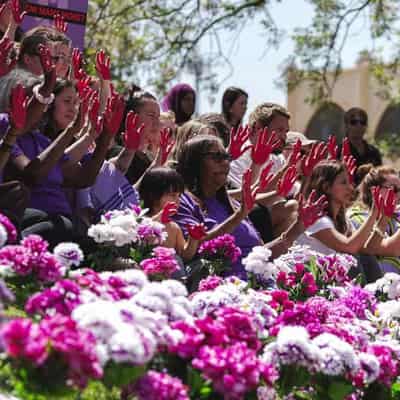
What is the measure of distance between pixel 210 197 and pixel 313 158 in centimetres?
87

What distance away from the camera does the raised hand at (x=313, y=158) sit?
23.2ft

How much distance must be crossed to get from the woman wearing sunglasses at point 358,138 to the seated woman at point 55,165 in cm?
444

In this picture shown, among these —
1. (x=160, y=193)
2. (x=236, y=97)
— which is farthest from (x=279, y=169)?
(x=160, y=193)

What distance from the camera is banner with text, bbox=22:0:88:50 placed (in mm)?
7727

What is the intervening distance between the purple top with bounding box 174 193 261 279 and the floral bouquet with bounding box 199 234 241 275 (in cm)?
67

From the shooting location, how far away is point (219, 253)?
5539mm

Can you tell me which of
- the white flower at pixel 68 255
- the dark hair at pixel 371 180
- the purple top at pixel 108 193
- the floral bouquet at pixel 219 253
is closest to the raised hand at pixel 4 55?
the purple top at pixel 108 193

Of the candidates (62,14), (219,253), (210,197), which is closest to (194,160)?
(210,197)

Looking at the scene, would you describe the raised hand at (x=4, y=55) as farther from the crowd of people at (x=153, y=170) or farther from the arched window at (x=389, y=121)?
the arched window at (x=389, y=121)

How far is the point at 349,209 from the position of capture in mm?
8547

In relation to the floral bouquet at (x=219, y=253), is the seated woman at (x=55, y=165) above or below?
above

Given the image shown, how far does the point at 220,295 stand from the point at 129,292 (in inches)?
24.6

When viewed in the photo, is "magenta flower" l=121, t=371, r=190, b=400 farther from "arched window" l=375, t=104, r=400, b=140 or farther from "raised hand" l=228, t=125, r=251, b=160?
"arched window" l=375, t=104, r=400, b=140

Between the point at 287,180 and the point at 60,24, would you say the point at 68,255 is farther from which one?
the point at 60,24
